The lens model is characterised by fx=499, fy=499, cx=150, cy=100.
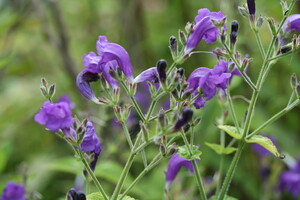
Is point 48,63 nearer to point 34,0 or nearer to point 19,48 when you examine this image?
point 19,48

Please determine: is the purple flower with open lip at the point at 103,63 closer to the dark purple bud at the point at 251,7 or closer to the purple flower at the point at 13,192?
the dark purple bud at the point at 251,7

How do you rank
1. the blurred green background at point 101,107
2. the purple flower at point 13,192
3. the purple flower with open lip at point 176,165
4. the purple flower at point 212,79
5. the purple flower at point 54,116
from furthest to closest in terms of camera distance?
the blurred green background at point 101,107
the purple flower at point 13,192
the purple flower with open lip at point 176,165
the purple flower at point 212,79
the purple flower at point 54,116

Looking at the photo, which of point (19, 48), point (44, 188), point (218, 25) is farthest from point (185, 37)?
point (19, 48)

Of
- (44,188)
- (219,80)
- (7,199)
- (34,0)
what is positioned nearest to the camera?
(219,80)

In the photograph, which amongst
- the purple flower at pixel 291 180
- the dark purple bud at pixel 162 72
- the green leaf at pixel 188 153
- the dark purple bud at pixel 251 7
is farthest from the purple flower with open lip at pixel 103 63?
the purple flower at pixel 291 180

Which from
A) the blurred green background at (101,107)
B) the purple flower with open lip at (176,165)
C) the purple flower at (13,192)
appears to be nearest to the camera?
the purple flower with open lip at (176,165)

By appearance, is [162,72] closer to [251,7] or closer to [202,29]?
[202,29]
